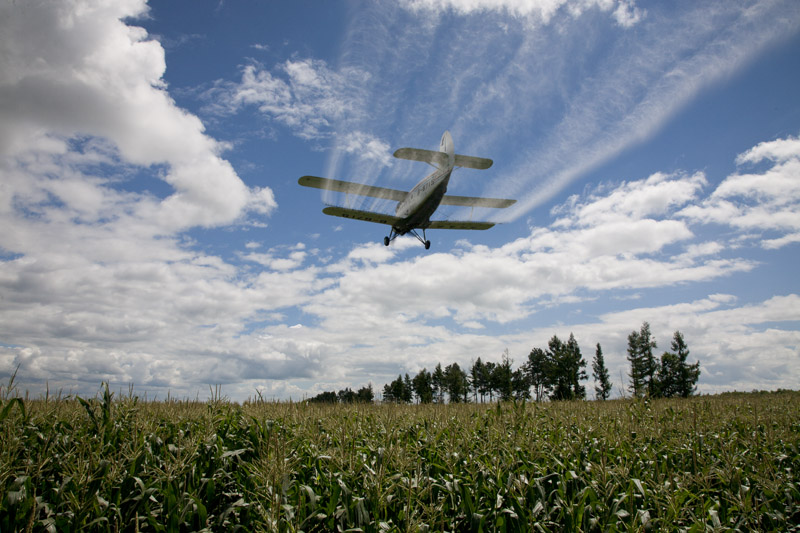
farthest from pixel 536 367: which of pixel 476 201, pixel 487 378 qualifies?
pixel 476 201

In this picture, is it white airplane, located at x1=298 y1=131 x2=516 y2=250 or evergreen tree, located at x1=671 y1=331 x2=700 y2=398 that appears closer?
white airplane, located at x1=298 y1=131 x2=516 y2=250

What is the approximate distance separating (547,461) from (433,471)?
89.0 inches

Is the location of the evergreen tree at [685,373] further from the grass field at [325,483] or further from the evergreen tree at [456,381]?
the grass field at [325,483]

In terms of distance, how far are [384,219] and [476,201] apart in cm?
1344

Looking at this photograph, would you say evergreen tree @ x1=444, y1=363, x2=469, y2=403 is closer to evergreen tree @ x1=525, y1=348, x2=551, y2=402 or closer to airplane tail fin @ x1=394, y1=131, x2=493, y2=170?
evergreen tree @ x1=525, y1=348, x2=551, y2=402

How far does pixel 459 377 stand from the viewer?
10044 centimetres

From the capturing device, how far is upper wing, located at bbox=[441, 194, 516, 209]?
156 feet

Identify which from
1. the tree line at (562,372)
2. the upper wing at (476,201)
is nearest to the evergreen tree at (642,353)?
the tree line at (562,372)

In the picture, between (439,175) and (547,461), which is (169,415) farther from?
(439,175)

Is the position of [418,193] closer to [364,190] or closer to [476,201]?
[364,190]

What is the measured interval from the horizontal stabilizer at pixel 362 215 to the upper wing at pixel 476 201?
9649 millimetres

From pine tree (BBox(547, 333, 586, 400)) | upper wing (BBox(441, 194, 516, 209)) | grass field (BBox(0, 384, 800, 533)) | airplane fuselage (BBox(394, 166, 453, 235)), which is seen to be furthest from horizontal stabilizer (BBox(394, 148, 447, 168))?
pine tree (BBox(547, 333, 586, 400))

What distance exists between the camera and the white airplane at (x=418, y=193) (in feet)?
116

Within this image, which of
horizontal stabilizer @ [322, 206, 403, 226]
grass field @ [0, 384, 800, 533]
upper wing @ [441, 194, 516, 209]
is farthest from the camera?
upper wing @ [441, 194, 516, 209]
